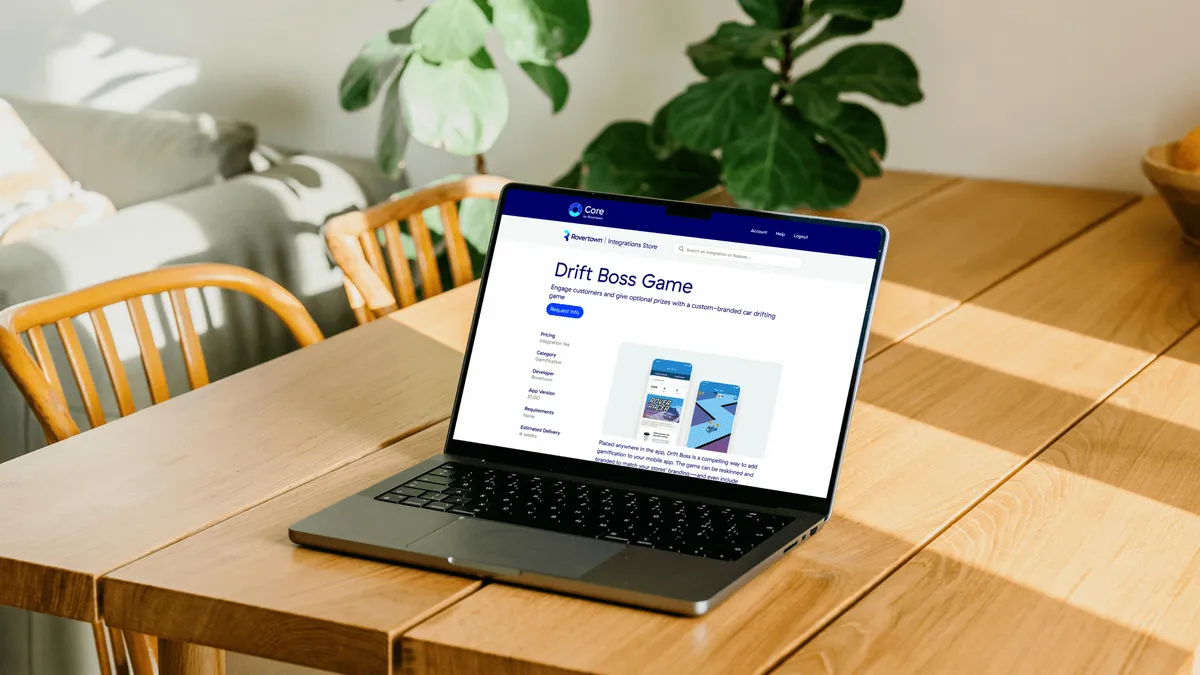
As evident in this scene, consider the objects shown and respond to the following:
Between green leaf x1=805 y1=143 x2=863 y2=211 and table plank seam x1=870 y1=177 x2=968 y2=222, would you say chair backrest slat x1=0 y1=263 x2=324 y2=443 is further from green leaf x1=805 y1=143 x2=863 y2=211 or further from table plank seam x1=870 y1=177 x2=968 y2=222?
table plank seam x1=870 y1=177 x2=968 y2=222

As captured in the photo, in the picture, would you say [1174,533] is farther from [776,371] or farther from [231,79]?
[231,79]

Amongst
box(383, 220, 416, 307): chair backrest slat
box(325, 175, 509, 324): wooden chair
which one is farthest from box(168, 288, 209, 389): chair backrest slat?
box(383, 220, 416, 307): chair backrest slat

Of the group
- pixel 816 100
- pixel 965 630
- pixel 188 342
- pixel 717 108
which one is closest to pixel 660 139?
pixel 717 108

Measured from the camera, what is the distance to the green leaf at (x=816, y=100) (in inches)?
76.7

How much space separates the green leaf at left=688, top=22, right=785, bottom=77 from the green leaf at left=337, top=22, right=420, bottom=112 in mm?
492

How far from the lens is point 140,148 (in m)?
2.72

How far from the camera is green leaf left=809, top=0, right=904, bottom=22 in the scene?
79.0 inches

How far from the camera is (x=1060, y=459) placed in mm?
1104

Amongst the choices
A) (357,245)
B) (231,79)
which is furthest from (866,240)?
(231,79)

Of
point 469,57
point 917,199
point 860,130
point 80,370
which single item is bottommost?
point 80,370

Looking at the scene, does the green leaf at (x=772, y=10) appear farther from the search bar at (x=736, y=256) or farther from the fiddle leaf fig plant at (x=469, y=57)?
the search bar at (x=736, y=256)

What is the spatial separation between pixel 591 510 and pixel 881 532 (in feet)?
0.71

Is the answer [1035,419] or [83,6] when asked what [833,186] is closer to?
[1035,419]

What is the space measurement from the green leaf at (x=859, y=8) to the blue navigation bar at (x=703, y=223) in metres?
1.04
